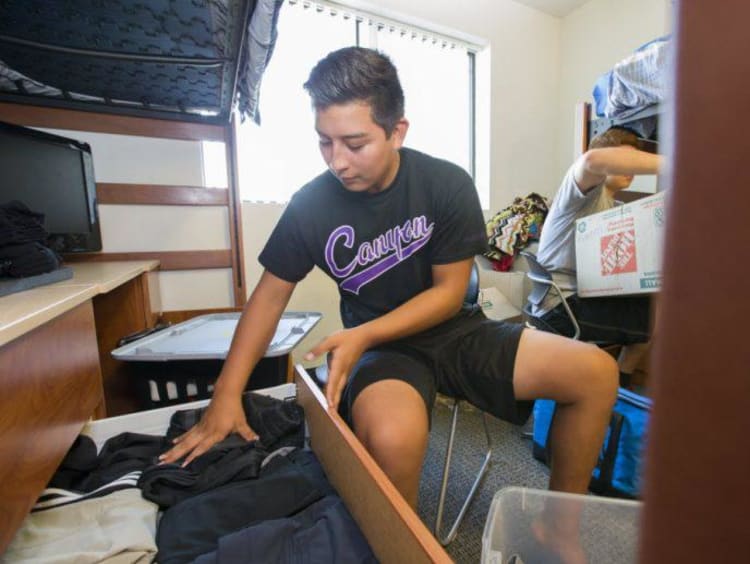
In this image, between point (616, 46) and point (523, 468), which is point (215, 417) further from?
point (616, 46)

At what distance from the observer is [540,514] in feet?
2.07

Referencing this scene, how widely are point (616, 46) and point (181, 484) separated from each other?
9.46 ft

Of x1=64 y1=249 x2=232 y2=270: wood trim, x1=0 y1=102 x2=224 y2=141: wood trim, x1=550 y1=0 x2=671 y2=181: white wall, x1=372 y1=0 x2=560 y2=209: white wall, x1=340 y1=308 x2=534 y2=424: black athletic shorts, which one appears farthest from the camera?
x1=372 y1=0 x2=560 y2=209: white wall

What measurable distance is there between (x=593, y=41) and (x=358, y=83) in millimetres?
2409

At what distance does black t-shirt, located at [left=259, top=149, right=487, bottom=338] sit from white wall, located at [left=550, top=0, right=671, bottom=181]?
2040mm

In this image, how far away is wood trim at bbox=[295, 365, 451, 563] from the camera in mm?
369

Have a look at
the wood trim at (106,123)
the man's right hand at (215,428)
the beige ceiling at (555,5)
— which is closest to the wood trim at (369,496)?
the man's right hand at (215,428)

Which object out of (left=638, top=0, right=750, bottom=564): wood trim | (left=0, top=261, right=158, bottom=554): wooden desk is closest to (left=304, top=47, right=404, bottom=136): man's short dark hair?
(left=0, top=261, right=158, bottom=554): wooden desk

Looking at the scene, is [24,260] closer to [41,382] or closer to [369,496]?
[41,382]

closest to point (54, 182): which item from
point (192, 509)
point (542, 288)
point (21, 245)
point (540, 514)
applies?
point (21, 245)

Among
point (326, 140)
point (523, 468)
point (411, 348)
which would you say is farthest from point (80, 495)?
point (523, 468)

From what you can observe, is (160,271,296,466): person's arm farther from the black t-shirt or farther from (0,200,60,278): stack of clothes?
(0,200,60,278): stack of clothes

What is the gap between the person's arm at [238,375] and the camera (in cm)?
72

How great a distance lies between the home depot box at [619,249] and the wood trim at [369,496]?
3.35 feet
